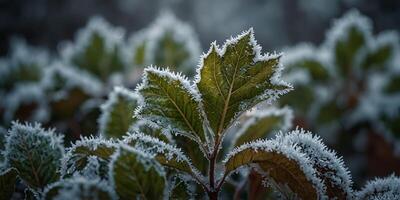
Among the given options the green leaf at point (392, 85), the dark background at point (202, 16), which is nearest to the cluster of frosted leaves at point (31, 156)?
the green leaf at point (392, 85)

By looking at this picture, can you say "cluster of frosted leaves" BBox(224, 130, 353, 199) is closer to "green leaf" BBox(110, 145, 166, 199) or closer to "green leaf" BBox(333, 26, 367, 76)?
"green leaf" BBox(110, 145, 166, 199)

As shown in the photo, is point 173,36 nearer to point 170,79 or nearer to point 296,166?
point 170,79

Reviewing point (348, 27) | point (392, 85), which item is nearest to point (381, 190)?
point (348, 27)

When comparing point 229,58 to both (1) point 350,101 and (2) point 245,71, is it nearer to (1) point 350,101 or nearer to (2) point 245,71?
(2) point 245,71

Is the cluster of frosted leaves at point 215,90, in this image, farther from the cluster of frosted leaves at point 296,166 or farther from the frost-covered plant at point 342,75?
the frost-covered plant at point 342,75

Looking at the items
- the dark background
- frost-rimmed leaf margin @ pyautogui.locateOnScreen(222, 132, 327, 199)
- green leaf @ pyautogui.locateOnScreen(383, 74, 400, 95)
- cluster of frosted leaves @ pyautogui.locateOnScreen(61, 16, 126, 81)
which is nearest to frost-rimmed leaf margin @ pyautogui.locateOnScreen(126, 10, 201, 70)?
cluster of frosted leaves @ pyautogui.locateOnScreen(61, 16, 126, 81)

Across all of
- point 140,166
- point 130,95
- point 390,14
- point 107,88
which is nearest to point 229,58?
point 140,166
